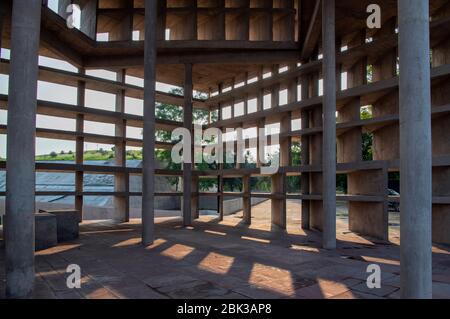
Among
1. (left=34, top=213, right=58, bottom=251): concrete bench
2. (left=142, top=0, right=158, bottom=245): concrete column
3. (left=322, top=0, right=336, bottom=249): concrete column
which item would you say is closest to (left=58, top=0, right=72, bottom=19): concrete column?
(left=142, top=0, right=158, bottom=245): concrete column

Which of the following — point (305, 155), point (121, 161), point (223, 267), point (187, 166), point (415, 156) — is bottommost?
point (223, 267)

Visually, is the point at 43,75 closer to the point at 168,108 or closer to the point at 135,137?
the point at 135,137

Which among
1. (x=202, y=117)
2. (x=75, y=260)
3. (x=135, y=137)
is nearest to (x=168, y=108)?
(x=202, y=117)

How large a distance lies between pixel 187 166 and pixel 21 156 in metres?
15.1

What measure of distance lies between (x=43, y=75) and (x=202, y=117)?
72.1ft

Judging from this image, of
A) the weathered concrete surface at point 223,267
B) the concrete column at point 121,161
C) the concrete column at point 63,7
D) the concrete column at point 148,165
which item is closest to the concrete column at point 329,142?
the weathered concrete surface at point 223,267

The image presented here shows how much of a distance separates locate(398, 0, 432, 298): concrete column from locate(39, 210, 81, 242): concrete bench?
13862 millimetres

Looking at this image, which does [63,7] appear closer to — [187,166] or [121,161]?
[121,161]

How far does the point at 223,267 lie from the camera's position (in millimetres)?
10453

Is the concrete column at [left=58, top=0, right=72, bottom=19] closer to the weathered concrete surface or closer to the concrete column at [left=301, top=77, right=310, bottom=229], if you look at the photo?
the weathered concrete surface

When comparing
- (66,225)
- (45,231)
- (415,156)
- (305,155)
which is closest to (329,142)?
(305,155)

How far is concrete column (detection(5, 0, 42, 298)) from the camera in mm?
7250

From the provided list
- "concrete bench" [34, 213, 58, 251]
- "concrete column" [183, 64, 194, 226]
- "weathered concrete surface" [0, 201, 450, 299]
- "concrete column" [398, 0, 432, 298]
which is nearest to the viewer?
"concrete column" [398, 0, 432, 298]

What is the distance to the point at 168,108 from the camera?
4131 centimetres
